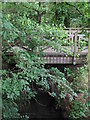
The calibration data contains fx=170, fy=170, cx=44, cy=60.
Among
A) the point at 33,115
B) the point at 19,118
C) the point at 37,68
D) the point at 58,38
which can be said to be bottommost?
the point at 33,115

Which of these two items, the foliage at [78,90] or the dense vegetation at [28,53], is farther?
the foliage at [78,90]

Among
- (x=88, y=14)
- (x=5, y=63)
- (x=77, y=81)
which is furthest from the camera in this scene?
(x=77, y=81)

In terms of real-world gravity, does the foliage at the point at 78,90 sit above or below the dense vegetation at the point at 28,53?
below

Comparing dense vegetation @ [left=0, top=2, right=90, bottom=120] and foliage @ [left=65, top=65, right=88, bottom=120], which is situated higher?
dense vegetation @ [left=0, top=2, right=90, bottom=120]

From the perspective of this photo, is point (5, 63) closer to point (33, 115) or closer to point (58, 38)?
point (58, 38)

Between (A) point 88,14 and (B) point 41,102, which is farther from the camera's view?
(B) point 41,102

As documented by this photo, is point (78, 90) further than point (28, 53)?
Yes

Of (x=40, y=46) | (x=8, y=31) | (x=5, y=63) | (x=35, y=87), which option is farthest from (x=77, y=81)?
(x=8, y=31)

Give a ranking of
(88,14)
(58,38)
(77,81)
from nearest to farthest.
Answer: (88,14), (58,38), (77,81)

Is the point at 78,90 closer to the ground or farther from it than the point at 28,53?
closer to the ground

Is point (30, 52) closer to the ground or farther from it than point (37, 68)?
farther from it

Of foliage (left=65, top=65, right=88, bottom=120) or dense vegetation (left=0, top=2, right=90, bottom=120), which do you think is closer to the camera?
dense vegetation (left=0, top=2, right=90, bottom=120)

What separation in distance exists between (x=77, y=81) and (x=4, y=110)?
103cm

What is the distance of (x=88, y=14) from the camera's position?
0.88 m
